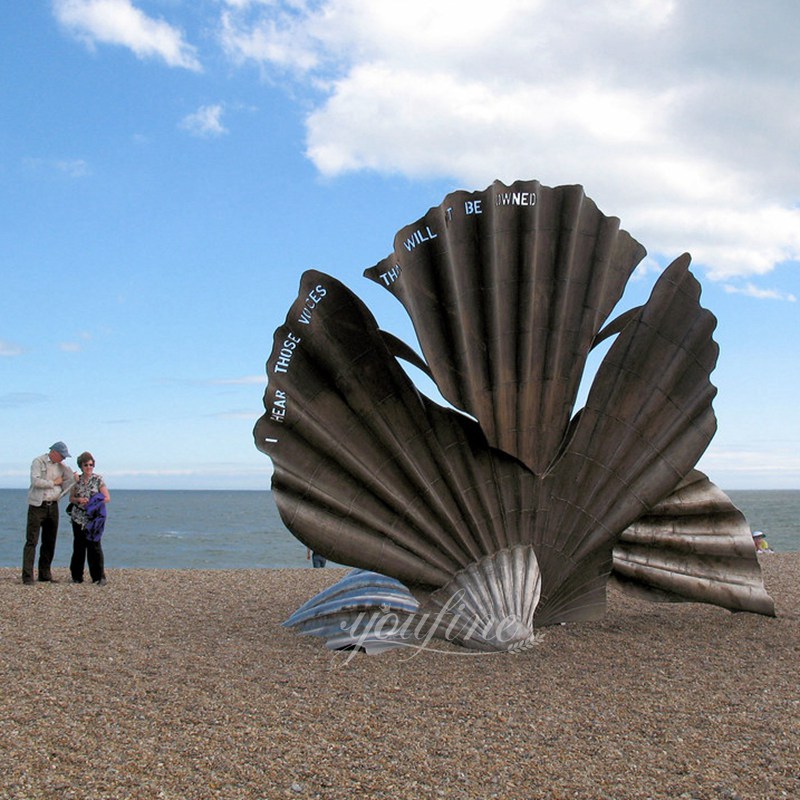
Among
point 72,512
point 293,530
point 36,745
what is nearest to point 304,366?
point 293,530

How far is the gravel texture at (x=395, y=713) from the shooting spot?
3936 mm

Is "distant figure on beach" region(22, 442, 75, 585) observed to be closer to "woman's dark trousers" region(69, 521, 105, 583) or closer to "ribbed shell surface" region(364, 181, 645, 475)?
"woman's dark trousers" region(69, 521, 105, 583)

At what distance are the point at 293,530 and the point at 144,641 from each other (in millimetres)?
1639

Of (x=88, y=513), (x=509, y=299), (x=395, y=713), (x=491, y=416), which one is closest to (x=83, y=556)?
(x=88, y=513)

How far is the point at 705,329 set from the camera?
22.7 ft

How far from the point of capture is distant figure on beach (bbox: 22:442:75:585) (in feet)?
33.1

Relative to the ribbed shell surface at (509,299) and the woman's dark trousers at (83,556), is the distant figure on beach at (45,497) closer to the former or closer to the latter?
the woman's dark trousers at (83,556)

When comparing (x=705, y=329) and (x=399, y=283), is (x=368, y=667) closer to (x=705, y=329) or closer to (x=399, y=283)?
(x=399, y=283)

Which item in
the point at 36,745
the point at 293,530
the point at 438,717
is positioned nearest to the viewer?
the point at 36,745

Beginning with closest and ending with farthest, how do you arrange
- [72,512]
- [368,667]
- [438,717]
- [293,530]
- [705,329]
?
[438,717] → [368,667] → [293,530] → [705,329] → [72,512]

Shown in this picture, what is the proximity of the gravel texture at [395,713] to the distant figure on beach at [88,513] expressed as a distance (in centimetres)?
245

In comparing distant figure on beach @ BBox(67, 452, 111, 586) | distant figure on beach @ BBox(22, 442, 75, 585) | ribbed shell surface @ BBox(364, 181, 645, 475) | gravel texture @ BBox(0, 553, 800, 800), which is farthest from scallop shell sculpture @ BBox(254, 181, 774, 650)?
distant figure on beach @ BBox(22, 442, 75, 585)

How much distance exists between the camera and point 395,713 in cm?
492

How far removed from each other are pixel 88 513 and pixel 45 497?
0.50 metres
